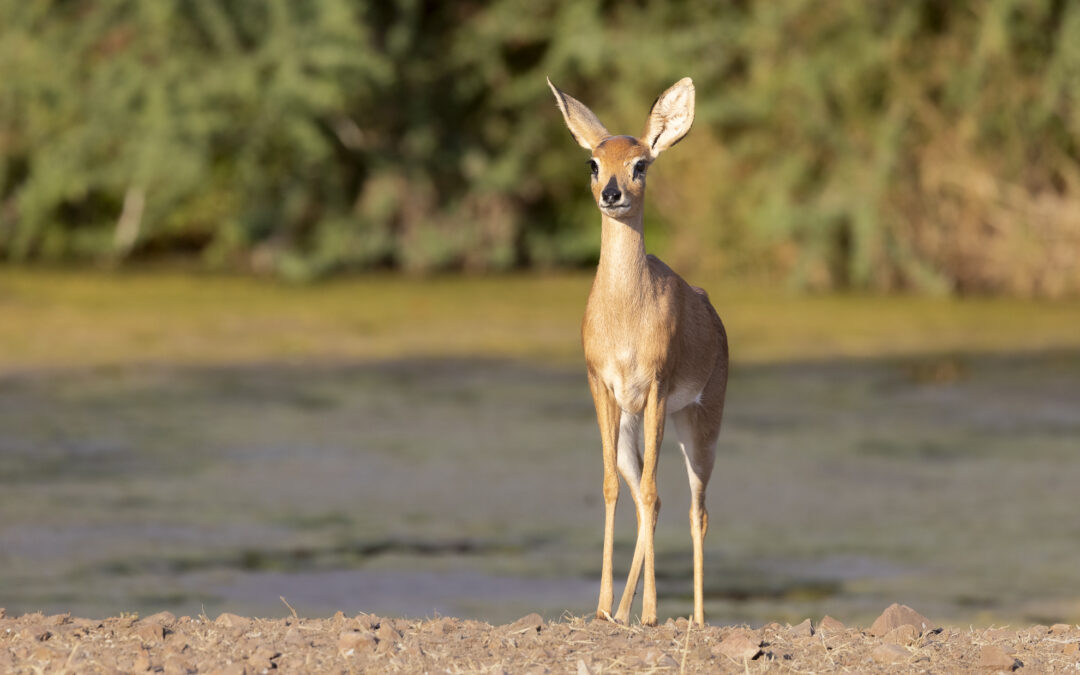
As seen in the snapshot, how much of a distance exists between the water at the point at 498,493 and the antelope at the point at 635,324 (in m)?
2.38

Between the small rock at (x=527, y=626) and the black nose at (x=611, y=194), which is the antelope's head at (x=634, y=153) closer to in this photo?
the black nose at (x=611, y=194)

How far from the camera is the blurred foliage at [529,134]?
20938 millimetres

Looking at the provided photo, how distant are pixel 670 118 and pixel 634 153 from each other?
16 cm

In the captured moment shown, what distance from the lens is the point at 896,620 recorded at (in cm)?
607

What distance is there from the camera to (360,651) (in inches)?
214

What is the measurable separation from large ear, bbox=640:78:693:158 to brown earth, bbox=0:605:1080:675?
56.3 inches

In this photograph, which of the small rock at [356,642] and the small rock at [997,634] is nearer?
the small rock at [356,642]

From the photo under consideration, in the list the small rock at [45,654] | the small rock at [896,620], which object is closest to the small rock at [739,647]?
the small rock at [896,620]

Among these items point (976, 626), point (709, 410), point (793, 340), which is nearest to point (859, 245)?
point (793, 340)

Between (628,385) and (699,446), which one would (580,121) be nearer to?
(628,385)

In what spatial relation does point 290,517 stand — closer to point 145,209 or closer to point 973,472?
point 973,472

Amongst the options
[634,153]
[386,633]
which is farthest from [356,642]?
[634,153]

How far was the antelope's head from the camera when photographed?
525cm

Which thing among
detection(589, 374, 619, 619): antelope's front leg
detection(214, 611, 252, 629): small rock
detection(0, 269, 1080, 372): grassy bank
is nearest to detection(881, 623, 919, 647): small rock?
detection(589, 374, 619, 619): antelope's front leg
